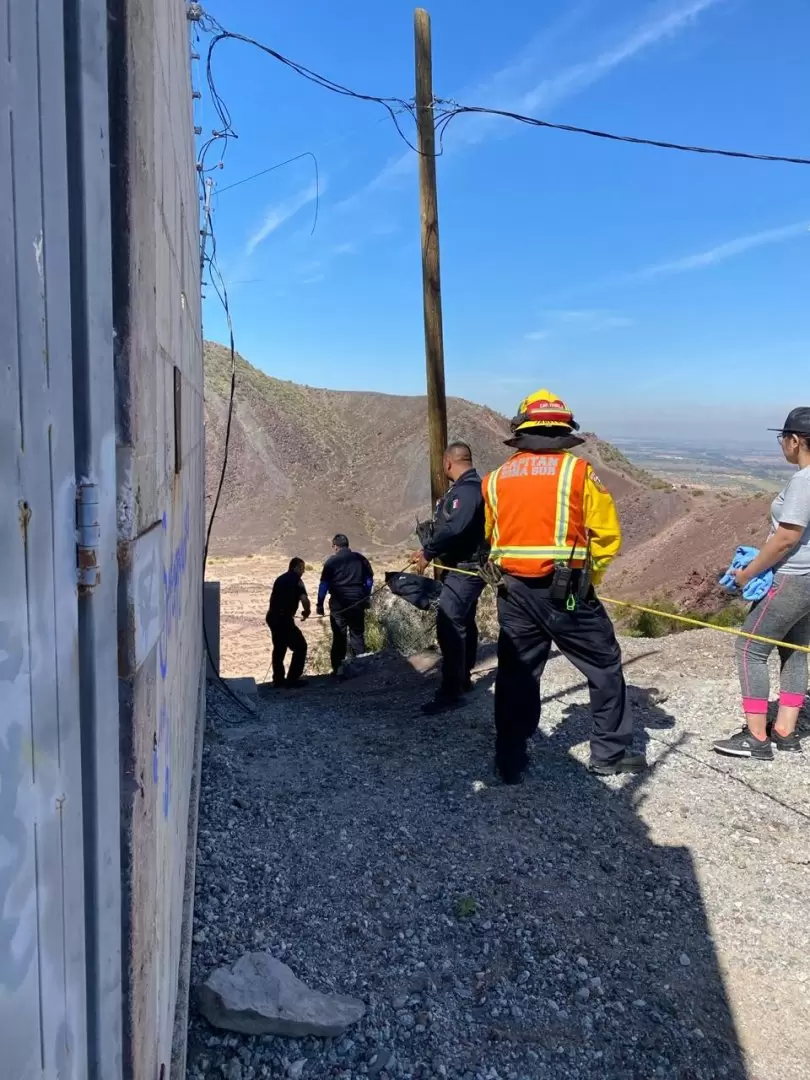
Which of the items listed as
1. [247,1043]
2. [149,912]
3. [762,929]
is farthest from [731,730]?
[149,912]

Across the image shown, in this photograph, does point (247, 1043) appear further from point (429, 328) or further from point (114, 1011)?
point (429, 328)

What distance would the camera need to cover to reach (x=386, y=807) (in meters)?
4.12

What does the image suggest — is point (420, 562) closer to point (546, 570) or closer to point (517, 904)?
point (546, 570)

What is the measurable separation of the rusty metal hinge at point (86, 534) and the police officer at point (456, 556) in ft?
14.8

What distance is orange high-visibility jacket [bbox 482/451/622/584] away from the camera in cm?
404

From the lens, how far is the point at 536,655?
425cm

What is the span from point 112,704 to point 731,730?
4.83m

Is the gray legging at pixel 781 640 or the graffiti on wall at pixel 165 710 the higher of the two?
the graffiti on wall at pixel 165 710

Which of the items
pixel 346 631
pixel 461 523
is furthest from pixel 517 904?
pixel 346 631

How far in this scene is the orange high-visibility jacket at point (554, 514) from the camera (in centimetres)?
404

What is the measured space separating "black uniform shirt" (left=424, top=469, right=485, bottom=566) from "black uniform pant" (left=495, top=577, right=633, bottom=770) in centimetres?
123

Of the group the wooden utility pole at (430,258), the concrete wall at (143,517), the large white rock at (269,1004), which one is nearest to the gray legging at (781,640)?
the large white rock at (269,1004)

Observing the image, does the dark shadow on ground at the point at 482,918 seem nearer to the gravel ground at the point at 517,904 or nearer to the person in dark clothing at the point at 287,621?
the gravel ground at the point at 517,904

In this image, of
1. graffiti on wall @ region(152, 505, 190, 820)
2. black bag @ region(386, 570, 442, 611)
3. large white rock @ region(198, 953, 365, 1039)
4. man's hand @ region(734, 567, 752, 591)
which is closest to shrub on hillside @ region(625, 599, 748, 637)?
black bag @ region(386, 570, 442, 611)
